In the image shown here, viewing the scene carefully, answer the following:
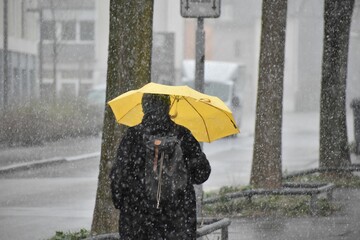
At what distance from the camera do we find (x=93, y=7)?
73312mm

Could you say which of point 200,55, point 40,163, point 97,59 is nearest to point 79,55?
point 97,59

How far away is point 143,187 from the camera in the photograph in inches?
266

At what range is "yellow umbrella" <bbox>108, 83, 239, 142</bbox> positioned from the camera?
762 centimetres

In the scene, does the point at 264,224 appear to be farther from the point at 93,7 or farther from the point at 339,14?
the point at 93,7

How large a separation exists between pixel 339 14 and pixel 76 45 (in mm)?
58863

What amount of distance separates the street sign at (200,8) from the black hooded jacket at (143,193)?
3541 mm

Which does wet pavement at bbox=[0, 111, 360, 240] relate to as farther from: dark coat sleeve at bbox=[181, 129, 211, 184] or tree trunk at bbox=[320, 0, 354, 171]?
dark coat sleeve at bbox=[181, 129, 211, 184]

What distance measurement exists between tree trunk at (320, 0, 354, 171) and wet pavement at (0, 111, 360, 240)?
3.88 feet

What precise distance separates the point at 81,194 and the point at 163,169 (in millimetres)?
11382

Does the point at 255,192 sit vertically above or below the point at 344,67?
below

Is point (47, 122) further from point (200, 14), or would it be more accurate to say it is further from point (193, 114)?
point (193, 114)

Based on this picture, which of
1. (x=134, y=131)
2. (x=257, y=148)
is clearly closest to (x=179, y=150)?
(x=134, y=131)

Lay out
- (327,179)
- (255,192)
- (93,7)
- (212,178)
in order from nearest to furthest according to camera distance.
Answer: (255,192)
(327,179)
(212,178)
(93,7)

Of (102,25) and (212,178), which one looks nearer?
(212,178)
